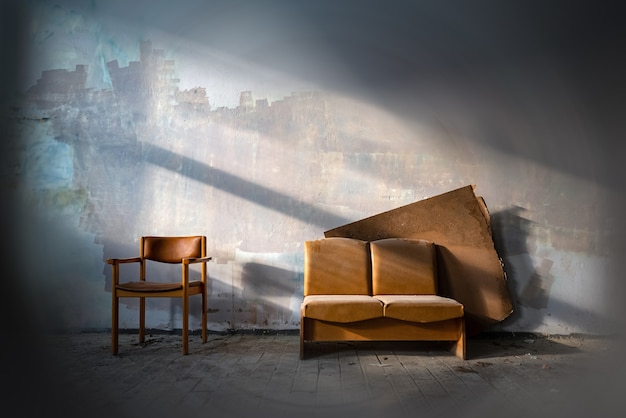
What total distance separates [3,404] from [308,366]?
1.72 m

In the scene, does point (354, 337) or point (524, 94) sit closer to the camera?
point (354, 337)

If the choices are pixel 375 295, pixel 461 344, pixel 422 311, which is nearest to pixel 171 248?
pixel 375 295

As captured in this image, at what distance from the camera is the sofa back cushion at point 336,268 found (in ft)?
13.1

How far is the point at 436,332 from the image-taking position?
355 centimetres

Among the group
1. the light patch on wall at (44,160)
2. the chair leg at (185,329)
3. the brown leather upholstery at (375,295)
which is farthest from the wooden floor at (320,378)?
the light patch on wall at (44,160)

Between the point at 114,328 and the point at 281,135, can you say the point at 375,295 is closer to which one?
the point at 281,135

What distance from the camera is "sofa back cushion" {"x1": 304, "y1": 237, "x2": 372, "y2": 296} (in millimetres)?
4004

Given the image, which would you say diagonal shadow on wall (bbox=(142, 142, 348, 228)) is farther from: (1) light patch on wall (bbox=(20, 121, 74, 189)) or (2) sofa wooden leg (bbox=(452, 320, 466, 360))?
(2) sofa wooden leg (bbox=(452, 320, 466, 360))

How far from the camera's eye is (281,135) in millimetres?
4488

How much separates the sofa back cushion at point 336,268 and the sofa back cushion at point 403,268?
0.27ft

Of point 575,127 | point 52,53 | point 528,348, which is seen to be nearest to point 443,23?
point 575,127

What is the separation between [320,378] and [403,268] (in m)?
1.36

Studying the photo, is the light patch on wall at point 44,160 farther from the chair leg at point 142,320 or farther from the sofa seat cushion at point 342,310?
the sofa seat cushion at point 342,310

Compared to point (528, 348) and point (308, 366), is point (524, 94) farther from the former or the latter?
point (308, 366)
